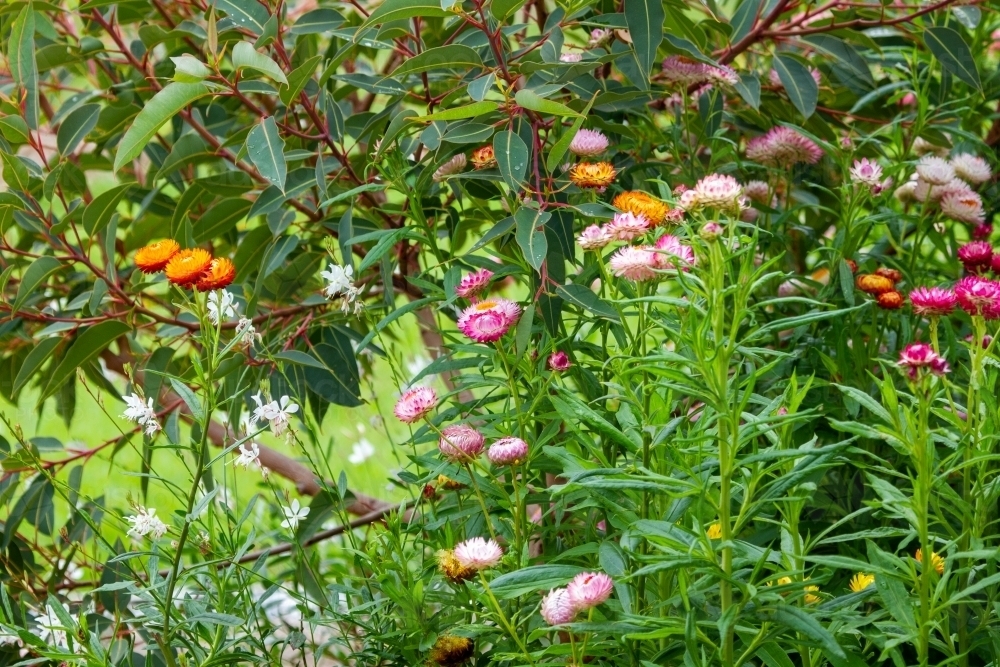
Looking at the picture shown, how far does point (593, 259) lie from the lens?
119cm

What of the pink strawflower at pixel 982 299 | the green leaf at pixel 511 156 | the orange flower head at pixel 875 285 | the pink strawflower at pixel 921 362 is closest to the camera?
the pink strawflower at pixel 921 362

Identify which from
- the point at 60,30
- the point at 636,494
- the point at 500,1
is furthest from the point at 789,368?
the point at 60,30

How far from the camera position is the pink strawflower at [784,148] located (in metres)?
1.42

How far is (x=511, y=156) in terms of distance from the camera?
111 cm

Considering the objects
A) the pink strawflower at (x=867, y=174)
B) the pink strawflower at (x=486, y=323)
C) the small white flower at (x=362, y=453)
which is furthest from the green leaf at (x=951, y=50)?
the small white flower at (x=362, y=453)

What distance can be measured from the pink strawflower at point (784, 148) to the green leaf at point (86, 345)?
868 mm

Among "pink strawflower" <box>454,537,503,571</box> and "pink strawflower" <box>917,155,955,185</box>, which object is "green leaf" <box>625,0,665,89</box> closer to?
"pink strawflower" <box>917,155,955,185</box>

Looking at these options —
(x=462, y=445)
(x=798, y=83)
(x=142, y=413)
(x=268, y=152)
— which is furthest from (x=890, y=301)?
(x=142, y=413)

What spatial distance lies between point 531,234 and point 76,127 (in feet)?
2.35

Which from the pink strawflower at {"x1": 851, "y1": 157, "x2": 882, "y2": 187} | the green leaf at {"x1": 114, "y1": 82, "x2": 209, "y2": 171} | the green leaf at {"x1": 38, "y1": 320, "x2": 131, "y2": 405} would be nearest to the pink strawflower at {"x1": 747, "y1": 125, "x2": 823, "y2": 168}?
the pink strawflower at {"x1": 851, "y1": 157, "x2": 882, "y2": 187}

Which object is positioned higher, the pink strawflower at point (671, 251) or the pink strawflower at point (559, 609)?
the pink strawflower at point (671, 251)

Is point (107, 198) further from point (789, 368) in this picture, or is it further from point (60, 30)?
point (789, 368)

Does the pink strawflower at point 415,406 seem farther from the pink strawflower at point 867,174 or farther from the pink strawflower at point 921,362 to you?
the pink strawflower at point 867,174

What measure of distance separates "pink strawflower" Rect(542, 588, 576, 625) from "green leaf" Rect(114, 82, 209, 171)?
2.08ft
